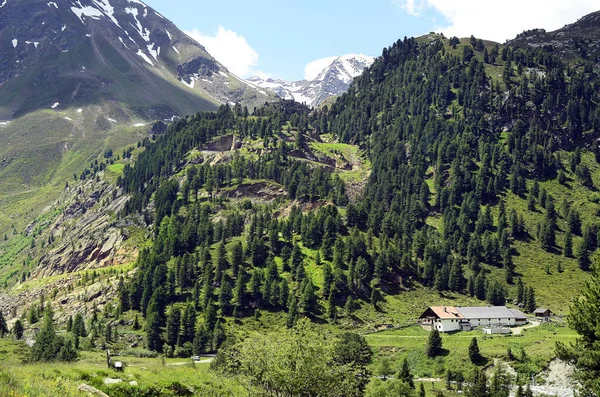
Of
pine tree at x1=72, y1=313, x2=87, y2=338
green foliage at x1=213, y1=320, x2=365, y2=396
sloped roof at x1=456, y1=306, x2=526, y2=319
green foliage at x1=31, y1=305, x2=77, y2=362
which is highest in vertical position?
green foliage at x1=213, y1=320, x2=365, y2=396

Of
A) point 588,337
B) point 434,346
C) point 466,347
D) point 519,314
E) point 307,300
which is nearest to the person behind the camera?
point 588,337

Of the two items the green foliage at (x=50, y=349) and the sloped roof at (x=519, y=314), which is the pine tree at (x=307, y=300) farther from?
the green foliage at (x=50, y=349)

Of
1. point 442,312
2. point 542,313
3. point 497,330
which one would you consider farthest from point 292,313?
point 542,313

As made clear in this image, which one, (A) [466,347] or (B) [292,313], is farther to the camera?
(B) [292,313]

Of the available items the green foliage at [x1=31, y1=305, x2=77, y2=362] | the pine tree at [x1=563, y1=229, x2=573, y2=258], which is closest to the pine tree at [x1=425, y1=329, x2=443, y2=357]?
the green foliage at [x1=31, y1=305, x2=77, y2=362]

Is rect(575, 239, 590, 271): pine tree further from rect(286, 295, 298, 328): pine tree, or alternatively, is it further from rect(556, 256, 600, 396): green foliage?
rect(556, 256, 600, 396): green foliage

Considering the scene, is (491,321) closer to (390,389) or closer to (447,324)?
(447,324)

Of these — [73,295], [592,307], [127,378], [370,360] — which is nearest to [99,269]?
[73,295]

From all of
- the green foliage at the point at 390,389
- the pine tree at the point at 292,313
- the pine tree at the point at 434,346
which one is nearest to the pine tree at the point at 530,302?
the pine tree at the point at 434,346

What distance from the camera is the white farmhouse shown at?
129000 millimetres

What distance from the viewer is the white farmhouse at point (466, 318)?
129000 mm

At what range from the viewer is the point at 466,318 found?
131500mm

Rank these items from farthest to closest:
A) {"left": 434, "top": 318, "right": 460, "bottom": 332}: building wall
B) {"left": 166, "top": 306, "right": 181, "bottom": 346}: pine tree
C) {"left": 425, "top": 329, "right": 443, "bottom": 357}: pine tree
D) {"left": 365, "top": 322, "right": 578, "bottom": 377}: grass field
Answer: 1. {"left": 434, "top": 318, "right": 460, "bottom": 332}: building wall
2. {"left": 166, "top": 306, "right": 181, "bottom": 346}: pine tree
3. {"left": 425, "top": 329, "right": 443, "bottom": 357}: pine tree
4. {"left": 365, "top": 322, "right": 578, "bottom": 377}: grass field

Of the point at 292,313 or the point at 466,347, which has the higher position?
the point at 292,313
